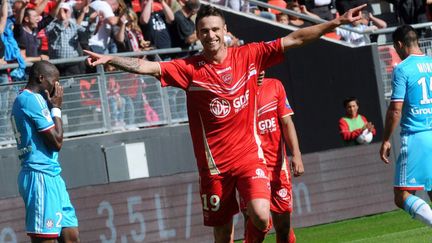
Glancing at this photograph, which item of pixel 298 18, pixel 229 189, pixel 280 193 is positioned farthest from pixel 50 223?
pixel 298 18

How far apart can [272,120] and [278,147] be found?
0.29m

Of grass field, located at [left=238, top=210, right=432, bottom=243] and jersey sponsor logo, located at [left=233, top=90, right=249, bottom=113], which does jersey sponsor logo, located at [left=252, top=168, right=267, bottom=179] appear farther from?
grass field, located at [left=238, top=210, right=432, bottom=243]

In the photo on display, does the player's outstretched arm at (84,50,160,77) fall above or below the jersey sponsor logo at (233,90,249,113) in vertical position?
above

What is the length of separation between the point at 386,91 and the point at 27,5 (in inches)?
278

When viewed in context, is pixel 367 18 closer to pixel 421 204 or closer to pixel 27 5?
pixel 27 5

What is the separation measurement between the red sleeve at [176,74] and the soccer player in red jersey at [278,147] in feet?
5.62

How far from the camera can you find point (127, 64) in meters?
9.98

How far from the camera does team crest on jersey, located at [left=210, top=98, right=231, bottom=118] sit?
33.7 ft

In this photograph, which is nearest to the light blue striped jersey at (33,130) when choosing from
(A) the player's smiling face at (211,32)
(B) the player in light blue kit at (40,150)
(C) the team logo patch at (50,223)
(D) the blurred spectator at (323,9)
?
(B) the player in light blue kit at (40,150)

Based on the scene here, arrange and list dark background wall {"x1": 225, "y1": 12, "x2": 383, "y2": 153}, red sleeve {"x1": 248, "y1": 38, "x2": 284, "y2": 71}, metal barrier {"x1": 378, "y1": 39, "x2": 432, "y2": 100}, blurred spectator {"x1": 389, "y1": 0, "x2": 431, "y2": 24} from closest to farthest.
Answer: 1. red sleeve {"x1": 248, "y1": 38, "x2": 284, "y2": 71}
2. metal barrier {"x1": 378, "y1": 39, "x2": 432, "y2": 100}
3. dark background wall {"x1": 225, "y1": 12, "x2": 383, "y2": 153}
4. blurred spectator {"x1": 389, "y1": 0, "x2": 431, "y2": 24}

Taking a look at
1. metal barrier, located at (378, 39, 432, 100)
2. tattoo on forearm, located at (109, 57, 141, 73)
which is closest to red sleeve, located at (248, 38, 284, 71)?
tattoo on forearm, located at (109, 57, 141, 73)

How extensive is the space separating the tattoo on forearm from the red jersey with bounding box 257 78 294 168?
7.54ft

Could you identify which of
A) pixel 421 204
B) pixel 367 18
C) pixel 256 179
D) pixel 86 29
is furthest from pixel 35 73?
pixel 367 18

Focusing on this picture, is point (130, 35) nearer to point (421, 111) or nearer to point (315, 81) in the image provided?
point (315, 81)
